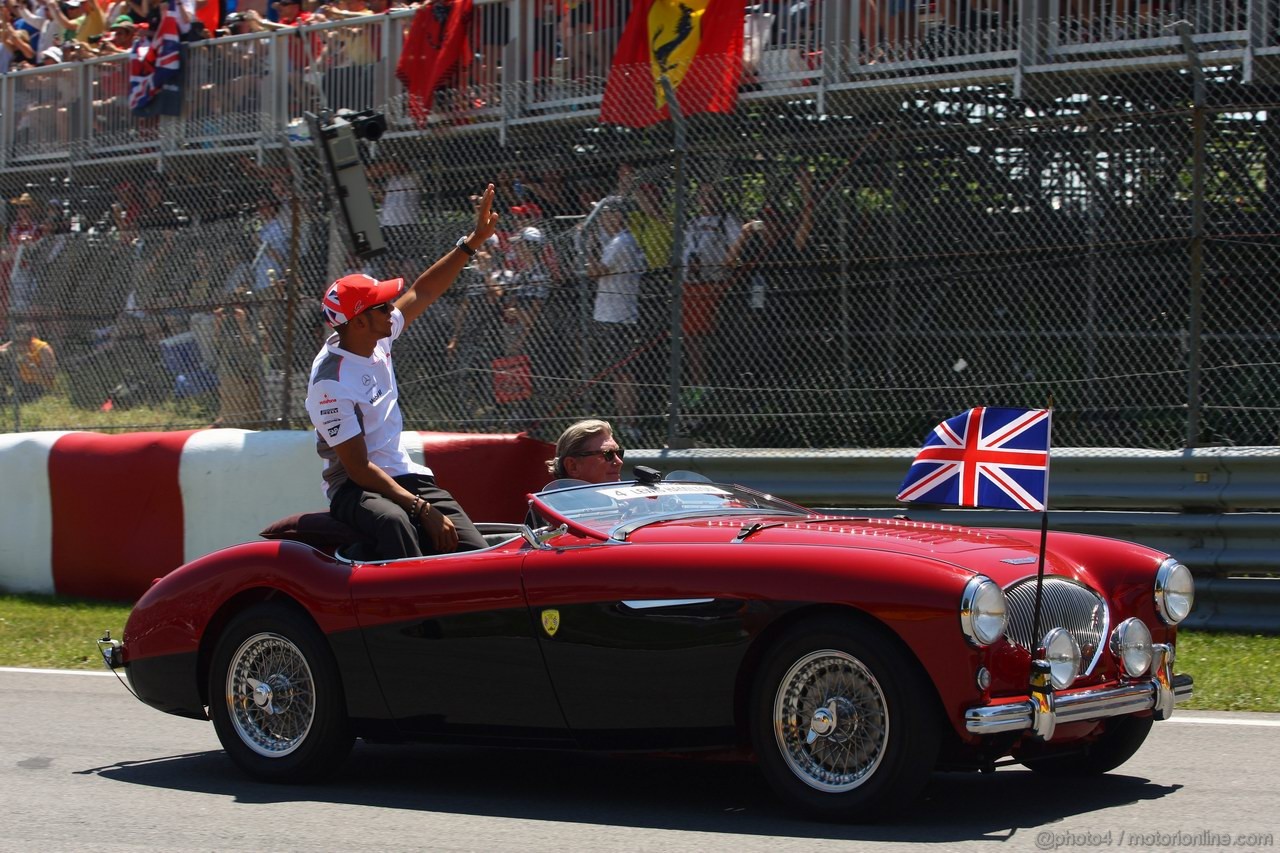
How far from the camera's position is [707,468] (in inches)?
395

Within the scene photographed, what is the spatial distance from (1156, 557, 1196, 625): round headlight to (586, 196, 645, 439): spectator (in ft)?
17.1

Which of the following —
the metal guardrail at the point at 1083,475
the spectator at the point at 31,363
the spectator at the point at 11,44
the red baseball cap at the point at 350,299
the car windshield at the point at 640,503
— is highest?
the spectator at the point at 11,44

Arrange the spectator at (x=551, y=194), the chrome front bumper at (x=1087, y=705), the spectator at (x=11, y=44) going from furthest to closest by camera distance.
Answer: the spectator at (x=11, y=44) < the spectator at (x=551, y=194) < the chrome front bumper at (x=1087, y=705)

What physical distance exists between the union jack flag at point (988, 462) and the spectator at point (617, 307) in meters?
4.72

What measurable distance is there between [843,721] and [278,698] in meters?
2.26

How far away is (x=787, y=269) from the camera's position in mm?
9852

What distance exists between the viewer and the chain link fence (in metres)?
8.87

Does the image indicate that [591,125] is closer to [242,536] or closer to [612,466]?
[242,536]

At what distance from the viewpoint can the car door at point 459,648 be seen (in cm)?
533

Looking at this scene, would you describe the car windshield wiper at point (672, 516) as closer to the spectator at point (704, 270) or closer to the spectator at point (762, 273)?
the spectator at point (762, 273)

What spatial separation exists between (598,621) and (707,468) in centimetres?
493

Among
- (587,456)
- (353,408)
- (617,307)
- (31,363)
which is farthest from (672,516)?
(31,363)

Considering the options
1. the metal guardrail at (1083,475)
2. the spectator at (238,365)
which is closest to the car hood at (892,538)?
the metal guardrail at (1083,475)

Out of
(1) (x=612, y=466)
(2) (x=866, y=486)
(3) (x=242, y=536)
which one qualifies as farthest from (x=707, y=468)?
(1) (x=612, y=466)
